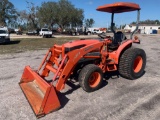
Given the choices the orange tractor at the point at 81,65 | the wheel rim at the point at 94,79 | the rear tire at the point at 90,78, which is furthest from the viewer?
the wheel rim at the point at 94,79

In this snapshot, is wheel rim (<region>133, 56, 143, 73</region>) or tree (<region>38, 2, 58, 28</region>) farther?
tree (<region>38, 2, 58, 28</region>)

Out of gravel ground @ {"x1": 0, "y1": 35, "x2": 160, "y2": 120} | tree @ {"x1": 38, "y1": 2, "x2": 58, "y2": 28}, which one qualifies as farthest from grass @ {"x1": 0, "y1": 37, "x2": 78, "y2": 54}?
tree @ {"x1": 38, "y1": 2, "x2": 58, "y2": 28}

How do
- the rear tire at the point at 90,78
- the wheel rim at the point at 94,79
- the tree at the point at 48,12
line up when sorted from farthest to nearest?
the tree at the point at 48,12 < the wheel rim at the point at 94,79 < the rear tire at the point at 90,78

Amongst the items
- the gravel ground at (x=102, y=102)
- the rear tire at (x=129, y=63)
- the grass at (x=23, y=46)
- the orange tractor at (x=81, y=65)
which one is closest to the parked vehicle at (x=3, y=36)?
the grass at (x=23, y=46)

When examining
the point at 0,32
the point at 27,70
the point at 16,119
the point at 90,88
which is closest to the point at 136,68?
the point at 90,88

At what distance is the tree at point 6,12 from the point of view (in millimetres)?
50616

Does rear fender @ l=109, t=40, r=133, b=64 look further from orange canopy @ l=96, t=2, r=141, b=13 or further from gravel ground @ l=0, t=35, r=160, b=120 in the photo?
orange canopy @ l=96, t=2, r=141, b=13

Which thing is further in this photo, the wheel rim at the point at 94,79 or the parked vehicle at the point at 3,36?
the parked vehicle at the point at 3,36

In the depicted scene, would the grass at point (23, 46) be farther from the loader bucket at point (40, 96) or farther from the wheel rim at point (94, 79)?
the wheel rim at point (94, 79)

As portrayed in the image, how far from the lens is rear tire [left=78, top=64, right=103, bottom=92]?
473cm

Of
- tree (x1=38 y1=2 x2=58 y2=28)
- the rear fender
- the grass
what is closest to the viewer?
the rear fender

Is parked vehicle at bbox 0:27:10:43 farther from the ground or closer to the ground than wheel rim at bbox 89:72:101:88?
farther from the ground

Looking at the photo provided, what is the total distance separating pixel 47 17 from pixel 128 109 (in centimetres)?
4475

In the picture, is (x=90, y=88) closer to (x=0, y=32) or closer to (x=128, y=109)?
(x=128, y=109)
